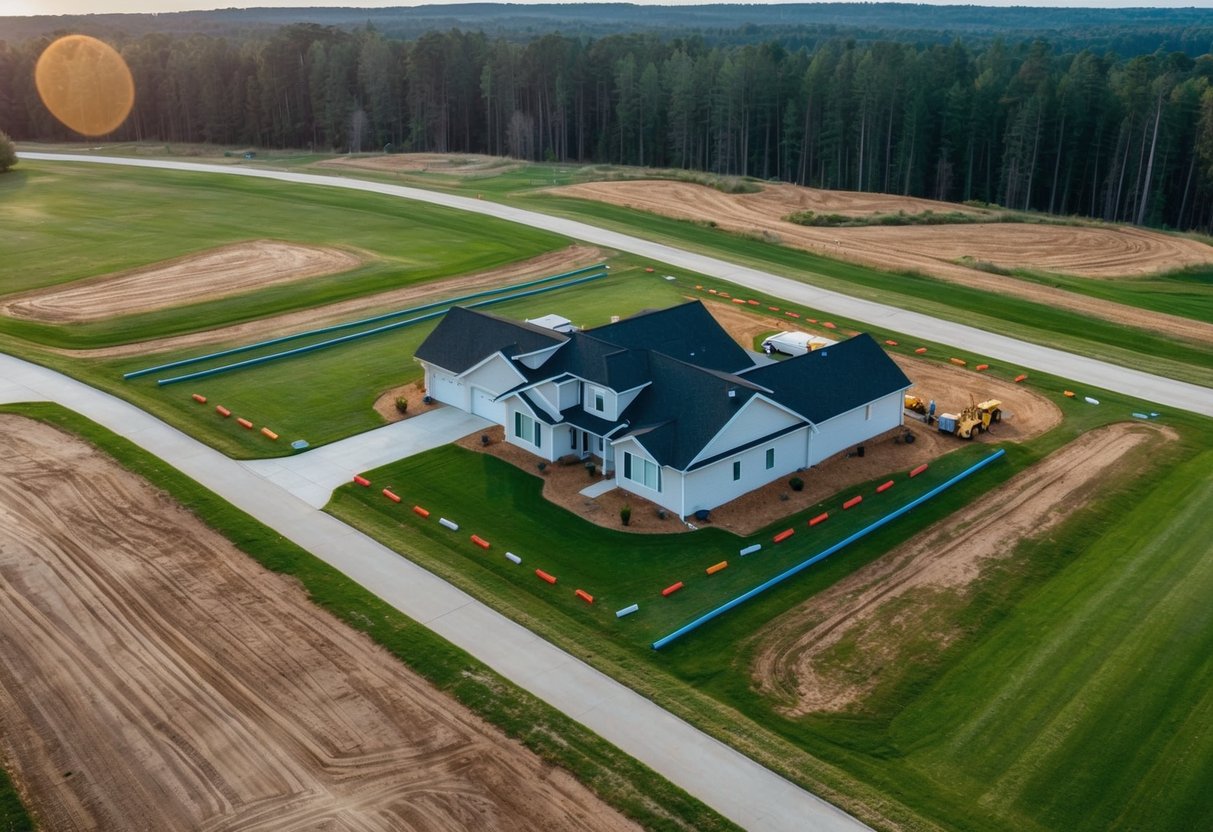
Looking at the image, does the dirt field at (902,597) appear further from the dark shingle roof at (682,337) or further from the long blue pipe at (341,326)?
the long blue pipe at (341,326)

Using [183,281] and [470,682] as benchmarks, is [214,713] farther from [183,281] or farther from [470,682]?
[183,281]

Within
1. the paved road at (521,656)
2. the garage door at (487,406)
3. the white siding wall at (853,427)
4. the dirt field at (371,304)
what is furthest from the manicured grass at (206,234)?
the white siding wall at (853,427)

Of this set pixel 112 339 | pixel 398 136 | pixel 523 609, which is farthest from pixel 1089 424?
pixel 398 136

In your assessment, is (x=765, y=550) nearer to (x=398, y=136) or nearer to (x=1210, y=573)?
(x=1210, y=573)

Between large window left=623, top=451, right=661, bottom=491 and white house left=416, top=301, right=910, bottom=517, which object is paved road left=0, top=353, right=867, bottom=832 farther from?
large window left=623, top=451, right=661, bottom=491

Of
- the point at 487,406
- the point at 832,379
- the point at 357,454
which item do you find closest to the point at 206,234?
the point at 487,406
